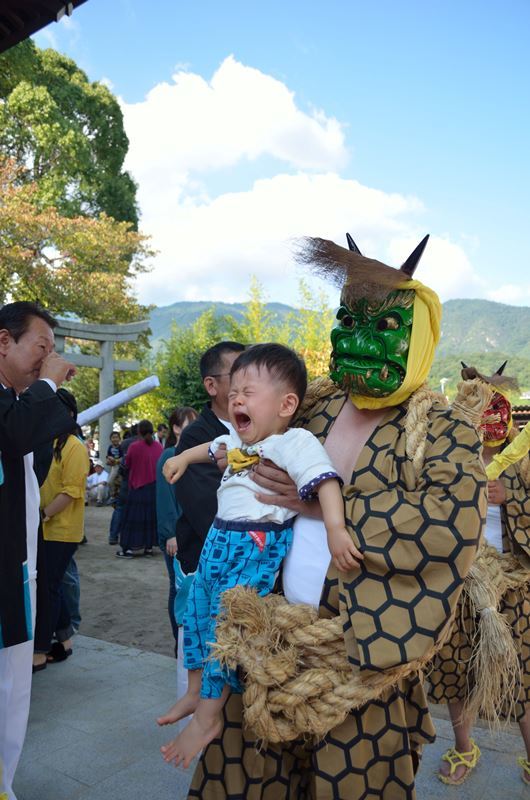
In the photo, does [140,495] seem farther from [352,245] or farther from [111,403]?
[352,245]

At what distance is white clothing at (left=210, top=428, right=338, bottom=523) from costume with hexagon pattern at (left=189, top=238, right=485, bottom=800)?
0.11 metres

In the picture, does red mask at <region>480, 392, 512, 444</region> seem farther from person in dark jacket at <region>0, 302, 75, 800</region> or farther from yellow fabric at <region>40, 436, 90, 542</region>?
yellow fabric at <region>40, 436, 90, 542</region>

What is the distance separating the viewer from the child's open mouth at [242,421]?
1.82m

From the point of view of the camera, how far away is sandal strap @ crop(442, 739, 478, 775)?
313 cm

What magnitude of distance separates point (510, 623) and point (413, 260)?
2048 mm

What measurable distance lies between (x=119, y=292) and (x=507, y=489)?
1980 cm

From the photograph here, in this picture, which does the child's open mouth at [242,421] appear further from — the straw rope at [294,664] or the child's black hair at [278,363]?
the straw rope at [294,664]

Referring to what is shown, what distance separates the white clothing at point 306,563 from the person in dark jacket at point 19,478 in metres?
1.04

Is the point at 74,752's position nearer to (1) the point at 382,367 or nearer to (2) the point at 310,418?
(2) the point at 310,418

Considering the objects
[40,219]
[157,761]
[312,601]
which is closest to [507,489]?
[312,601]

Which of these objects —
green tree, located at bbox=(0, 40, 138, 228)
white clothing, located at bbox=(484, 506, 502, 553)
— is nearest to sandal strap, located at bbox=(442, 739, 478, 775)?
white clothing, located at bbox=(484, 506, 502, 553)

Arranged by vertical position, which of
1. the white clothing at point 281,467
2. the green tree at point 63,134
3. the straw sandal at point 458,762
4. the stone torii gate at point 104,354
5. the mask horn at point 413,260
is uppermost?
the green tree at point 63,134

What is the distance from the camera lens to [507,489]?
312cm

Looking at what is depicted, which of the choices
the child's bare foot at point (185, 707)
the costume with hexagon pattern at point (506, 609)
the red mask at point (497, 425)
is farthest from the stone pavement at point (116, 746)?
the red mask at point (497, 425)
